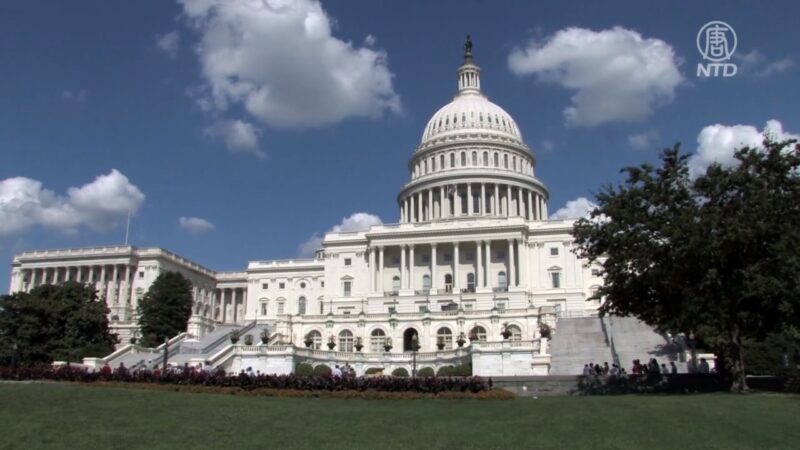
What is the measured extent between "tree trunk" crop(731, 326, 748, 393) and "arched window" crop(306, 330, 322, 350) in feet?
156

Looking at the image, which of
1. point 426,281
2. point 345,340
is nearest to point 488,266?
point 426,281

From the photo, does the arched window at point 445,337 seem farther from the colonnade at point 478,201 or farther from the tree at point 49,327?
the colonnade at point 478,201

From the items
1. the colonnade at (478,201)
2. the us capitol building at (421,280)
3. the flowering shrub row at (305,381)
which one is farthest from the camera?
the colonnade at (478,201)

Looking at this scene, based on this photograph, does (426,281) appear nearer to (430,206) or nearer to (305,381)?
(430,206)

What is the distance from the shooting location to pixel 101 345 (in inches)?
2751

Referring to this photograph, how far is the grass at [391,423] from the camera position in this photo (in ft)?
55.2

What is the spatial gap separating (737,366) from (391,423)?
1942cm

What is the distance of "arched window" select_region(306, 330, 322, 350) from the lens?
245 ft

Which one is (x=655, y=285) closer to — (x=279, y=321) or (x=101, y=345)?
(x=279, y=321)

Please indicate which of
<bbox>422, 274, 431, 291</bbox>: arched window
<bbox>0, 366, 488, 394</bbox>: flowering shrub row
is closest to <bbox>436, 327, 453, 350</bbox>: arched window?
<bbox>422, 274, 431, 291</bbox>: arched window

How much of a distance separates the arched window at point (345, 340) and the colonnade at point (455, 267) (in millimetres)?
21575

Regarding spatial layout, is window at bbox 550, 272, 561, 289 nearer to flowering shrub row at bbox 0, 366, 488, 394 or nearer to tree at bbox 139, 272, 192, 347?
tree at bbox 139, 272, 192, 347

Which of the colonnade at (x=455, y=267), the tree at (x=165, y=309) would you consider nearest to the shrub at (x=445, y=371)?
the colonnade at (x=455, y=267)

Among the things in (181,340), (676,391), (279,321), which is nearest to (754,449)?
(676,391)
